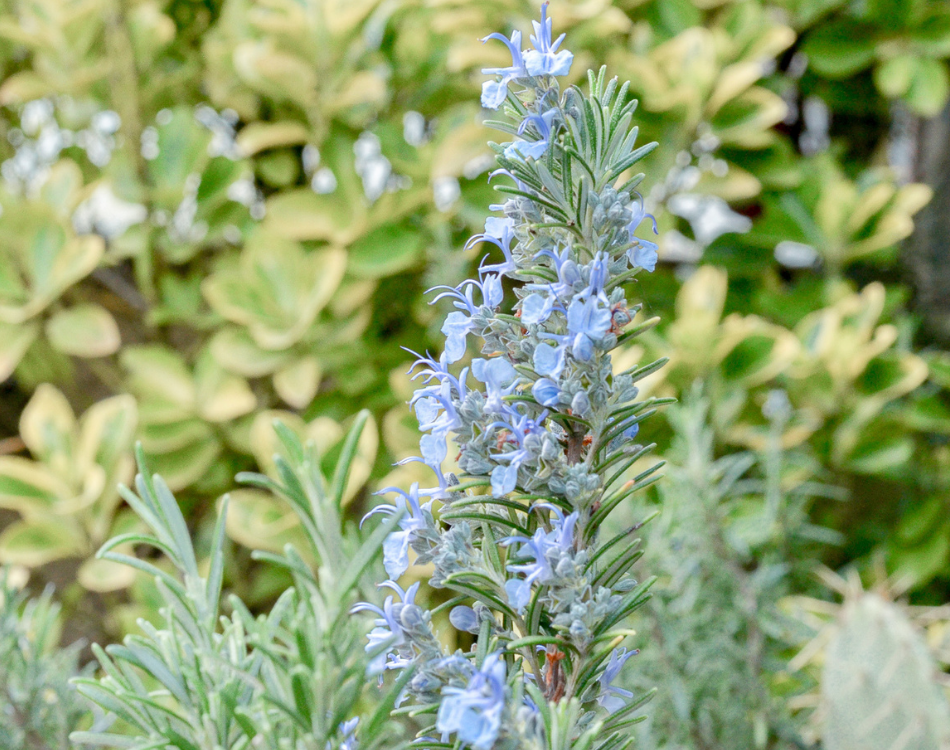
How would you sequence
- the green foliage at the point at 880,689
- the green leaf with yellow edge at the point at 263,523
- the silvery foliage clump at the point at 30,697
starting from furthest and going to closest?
the green leaf with yellow edge at the point at 263,523 < the green foliage at the point at 880,689 < the silvery foliage clump at the point at 30,697

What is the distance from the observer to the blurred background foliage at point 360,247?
2.81ft

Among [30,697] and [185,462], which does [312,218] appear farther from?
[30,697]

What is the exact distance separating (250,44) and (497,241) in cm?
74

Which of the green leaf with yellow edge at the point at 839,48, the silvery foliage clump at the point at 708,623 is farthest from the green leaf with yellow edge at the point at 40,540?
the green leaf with yellow edge at the point at 839,48

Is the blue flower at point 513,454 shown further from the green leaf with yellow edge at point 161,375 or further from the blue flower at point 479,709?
the green leaf with yellow edge at point 161,375

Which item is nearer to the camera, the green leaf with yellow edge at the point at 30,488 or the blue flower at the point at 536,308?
the blue flower at the point at 536,308

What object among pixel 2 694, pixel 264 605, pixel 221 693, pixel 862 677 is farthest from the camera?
pixel 264 605

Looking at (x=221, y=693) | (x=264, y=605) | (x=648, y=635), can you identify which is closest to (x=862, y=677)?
(x=648, y=635)

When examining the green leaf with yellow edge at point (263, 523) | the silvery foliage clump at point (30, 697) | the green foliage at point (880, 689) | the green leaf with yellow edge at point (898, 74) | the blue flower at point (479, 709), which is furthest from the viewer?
the green leaf with yellow edge at point (898, 74)

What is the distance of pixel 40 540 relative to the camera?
2.78 feet

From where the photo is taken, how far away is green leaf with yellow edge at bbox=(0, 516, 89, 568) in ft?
2.72

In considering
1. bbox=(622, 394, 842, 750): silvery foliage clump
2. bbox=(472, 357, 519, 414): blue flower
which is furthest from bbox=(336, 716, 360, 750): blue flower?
bbox=(622, 394, 842, 750): silvery foliage clump

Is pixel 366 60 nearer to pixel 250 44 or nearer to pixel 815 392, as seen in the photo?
pixel 250 44

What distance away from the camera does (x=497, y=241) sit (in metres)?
0.30
